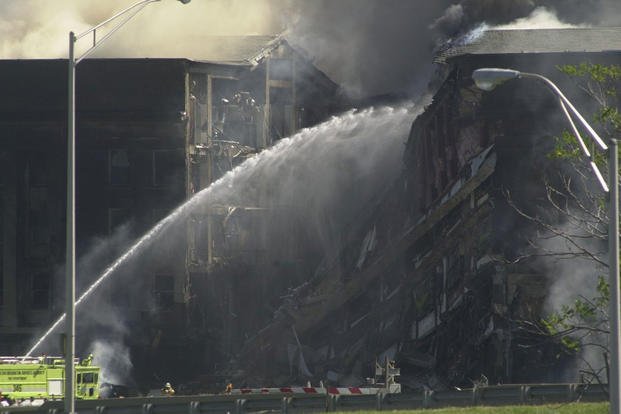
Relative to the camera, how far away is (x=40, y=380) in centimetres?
3838

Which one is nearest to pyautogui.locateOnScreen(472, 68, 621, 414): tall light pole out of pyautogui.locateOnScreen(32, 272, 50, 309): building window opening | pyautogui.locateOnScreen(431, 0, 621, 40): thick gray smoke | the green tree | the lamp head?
the lamp head

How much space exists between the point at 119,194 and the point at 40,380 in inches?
690

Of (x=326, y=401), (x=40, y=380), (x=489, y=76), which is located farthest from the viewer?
(x=40, y=380)

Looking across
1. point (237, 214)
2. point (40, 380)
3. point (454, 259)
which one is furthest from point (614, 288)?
point (237, 214)

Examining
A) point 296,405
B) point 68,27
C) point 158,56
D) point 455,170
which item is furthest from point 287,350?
point 296,405

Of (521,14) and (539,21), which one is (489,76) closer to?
(539,21)

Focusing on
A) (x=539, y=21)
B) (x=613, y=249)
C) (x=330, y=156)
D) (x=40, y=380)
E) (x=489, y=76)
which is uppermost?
(x=539, y=21)

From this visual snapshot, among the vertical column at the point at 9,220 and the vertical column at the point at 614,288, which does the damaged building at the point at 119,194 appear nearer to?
the vertical column at the point at 9,220

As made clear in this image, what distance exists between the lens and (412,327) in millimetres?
49969

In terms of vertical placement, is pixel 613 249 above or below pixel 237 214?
below

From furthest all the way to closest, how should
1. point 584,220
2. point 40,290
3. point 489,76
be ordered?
point 40,290 < point 584,220 < point 489,76

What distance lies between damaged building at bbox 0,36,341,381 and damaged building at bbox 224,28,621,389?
359 cm

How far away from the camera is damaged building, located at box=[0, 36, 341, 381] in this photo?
53875 mm

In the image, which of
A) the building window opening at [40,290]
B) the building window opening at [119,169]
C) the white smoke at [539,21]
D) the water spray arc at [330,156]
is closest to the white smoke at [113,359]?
the building window opening at [40,290]
